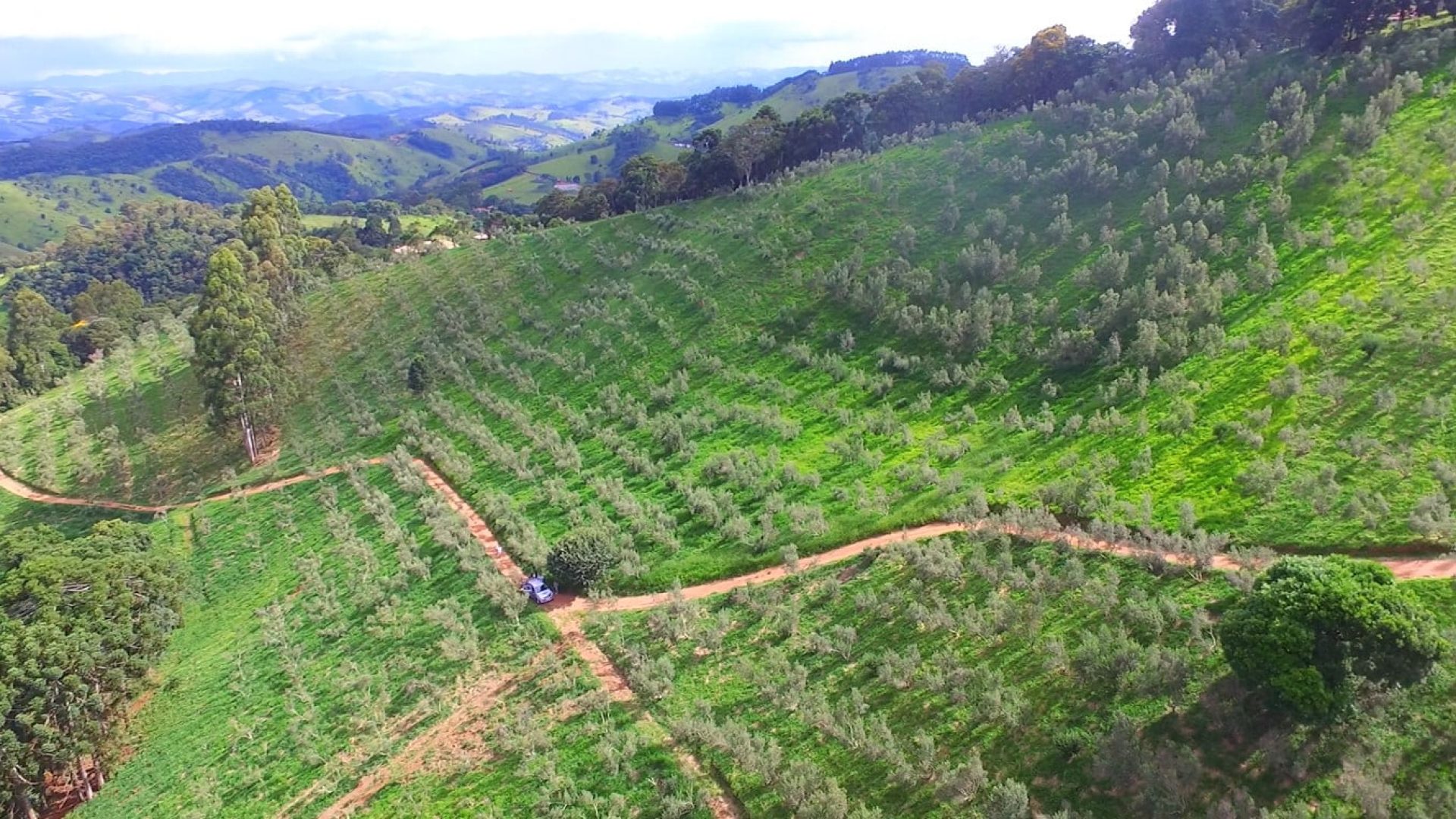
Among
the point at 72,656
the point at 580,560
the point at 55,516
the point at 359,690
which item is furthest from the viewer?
the point at 55,516

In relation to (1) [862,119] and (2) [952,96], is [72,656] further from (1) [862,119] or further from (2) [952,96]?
(2) [952,96]

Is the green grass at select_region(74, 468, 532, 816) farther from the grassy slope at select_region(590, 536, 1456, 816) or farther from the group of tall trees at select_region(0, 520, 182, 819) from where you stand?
the grassy slope at select_region(590, 536, 1456, 816)

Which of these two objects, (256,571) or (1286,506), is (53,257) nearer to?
(256,571)

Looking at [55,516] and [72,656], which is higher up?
[72,656]

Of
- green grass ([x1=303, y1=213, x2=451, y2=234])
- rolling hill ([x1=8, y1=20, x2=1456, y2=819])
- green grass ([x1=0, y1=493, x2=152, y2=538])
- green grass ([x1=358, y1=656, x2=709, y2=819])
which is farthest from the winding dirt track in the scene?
green grass ([x1=303, y1=213, x2=451, y2=234])

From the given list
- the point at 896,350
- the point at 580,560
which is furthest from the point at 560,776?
the point at 896,350

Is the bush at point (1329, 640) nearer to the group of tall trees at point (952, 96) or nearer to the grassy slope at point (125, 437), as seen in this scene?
the group of tall trees at point (952, 96)

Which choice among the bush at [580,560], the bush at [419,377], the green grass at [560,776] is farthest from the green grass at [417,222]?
the green grass at [560,776]
